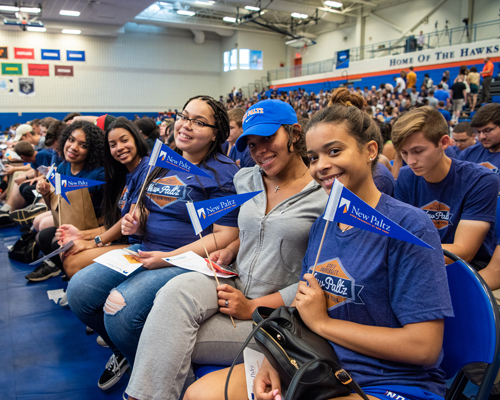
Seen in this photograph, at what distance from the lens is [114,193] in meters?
2.59

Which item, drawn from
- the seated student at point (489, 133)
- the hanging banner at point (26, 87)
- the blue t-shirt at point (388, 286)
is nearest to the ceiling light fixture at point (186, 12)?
the hanging banner at point (26, 87)

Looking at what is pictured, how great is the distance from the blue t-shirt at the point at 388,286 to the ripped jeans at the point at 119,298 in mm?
783

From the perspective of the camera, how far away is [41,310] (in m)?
2.89

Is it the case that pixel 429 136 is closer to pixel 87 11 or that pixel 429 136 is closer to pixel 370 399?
pixel 370 399

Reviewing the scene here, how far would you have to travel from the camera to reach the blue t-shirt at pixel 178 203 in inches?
74.1

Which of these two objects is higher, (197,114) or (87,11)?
(87,11)

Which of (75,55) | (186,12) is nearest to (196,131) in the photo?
(186,12)

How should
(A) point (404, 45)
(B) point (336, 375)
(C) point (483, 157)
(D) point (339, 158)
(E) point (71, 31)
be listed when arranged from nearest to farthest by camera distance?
(B) point (336, 375) → (D) point (339, 158) → (C) point (483, 157) → (A) point (404, 45) → (E) point (71, 31)

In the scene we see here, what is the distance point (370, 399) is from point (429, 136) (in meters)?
1.23

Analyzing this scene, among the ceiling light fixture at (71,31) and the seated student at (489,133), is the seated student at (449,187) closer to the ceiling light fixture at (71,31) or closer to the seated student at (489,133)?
the seated student at (489,133)

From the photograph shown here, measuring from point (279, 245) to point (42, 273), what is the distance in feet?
9.59

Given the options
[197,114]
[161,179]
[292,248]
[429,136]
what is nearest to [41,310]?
[161,179]

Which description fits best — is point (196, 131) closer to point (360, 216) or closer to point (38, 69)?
point (360, 216)

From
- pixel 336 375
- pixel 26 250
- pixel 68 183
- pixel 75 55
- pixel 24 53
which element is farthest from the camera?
pixel 75 55
